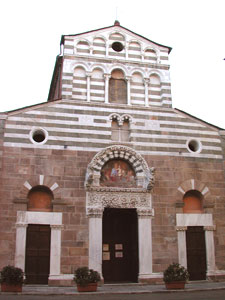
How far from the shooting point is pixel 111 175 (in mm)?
17969

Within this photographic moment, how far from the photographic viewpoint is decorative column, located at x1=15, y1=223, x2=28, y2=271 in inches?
623

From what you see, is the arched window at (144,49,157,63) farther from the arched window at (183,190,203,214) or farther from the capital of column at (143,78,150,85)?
the arched window at (183,190,203,214)

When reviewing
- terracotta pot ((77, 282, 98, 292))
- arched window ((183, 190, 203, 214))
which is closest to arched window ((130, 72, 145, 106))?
arched window ((183, 190, 203, 214))

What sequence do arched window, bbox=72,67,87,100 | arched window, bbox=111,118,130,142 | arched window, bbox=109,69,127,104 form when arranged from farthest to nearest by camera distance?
arched window, bbox=109,69,127,104 < arched window, bbox=72,67,87,100 < arched window, bbox=111,118,130,142

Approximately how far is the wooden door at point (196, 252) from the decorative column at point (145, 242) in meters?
1.91

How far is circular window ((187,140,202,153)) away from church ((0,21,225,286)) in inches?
2.0

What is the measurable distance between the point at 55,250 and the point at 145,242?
12.9 feet

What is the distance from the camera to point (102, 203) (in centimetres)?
1722

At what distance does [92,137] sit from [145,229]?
4821 mm

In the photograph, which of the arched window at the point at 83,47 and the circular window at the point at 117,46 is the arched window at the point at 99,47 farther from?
the circular window at the point at 117,46

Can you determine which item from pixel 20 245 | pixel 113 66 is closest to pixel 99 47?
pixel 113 66

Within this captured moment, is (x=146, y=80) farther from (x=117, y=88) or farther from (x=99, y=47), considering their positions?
(x=99, y=47)

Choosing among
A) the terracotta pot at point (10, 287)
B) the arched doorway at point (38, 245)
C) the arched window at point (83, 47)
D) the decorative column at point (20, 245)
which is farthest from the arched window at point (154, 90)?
the terracotta pot at point (10, 287)

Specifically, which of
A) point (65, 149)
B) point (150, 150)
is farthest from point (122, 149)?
point (65, 149)
